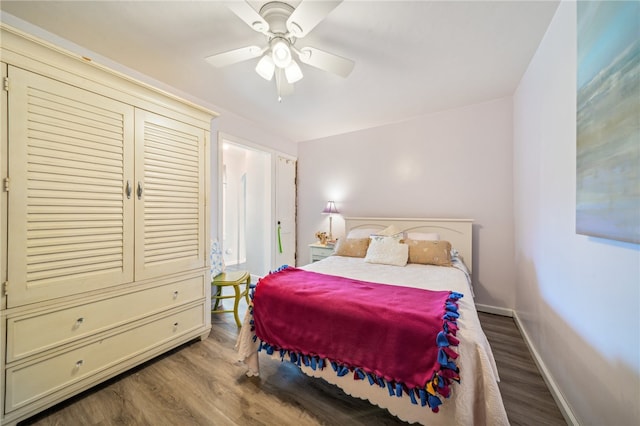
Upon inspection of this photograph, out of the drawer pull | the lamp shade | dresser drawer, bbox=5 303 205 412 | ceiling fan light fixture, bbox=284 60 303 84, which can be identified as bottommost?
dresser drawer, bbox=5 303 205 412

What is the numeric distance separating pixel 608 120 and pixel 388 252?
6.09ft

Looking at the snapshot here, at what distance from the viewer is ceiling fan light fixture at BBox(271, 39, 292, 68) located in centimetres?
151

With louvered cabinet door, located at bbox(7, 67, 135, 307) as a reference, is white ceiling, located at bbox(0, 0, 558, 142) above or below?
above

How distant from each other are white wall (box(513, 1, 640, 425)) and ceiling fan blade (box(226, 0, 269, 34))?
5.79ft

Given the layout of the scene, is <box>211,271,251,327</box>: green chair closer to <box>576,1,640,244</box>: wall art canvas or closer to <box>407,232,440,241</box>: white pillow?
<box>407,232,440,241</box>: white pillow

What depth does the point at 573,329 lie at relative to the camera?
1.29 meters

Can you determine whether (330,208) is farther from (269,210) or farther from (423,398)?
(423,398)

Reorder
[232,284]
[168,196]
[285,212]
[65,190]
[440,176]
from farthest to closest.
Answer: [285,212] → [440,176] → [232,284] → [168,196] → [65,190]

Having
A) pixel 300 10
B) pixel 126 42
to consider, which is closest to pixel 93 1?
pixel 126 42

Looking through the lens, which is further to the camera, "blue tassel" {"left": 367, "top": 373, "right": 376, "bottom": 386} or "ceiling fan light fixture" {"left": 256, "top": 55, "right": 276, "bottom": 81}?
"ceiling fan light fixture" {"left": 256, "top": 55, "right": 276, "bottom": 81}

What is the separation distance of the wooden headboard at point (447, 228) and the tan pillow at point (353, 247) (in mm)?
585

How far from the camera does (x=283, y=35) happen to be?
5.12ft

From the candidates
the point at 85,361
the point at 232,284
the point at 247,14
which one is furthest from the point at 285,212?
the point at 247,14

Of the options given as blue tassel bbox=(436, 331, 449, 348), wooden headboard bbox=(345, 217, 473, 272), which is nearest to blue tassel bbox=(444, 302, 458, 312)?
blue tassel bbox=(436, 331, 449, 348)
